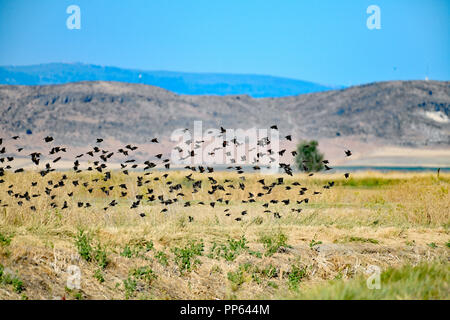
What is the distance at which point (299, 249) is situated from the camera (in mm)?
13688

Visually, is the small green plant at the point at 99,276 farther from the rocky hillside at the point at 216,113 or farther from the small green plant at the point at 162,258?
the rocky hillside at the point at 216,113

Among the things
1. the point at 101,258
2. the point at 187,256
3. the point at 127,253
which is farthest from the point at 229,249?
the point at 101,258

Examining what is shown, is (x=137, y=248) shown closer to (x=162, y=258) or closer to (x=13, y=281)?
(x=162, y=258)

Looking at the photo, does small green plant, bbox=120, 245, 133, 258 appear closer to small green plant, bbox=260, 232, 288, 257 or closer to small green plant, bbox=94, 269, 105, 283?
small green plant, bbox=94, 269, 105, 283

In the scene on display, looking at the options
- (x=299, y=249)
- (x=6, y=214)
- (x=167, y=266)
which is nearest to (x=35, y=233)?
(x=6, y=214)

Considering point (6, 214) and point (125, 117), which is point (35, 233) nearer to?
point (6, 214)

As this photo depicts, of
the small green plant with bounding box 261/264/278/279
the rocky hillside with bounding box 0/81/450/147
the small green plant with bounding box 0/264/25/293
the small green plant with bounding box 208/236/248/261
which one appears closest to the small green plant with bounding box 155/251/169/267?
the small green plant with bounding box 208/236/248/261

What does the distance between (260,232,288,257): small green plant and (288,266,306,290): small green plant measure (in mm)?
679

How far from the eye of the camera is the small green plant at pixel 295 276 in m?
11.8

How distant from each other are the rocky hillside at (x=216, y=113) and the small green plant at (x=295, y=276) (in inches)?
3738

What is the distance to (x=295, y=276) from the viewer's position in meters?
12.5

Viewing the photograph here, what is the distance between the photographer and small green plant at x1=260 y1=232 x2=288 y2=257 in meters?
13.1

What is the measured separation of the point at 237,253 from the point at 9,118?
107342 millimetres
